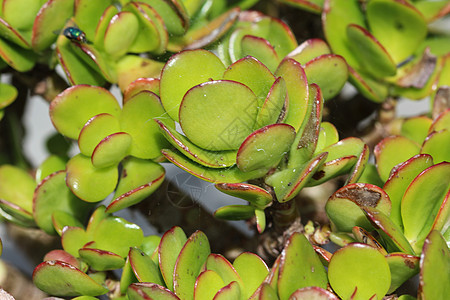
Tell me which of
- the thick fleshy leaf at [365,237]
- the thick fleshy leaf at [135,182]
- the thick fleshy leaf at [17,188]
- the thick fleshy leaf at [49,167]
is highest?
the thick fleshy leaf at [365,237]

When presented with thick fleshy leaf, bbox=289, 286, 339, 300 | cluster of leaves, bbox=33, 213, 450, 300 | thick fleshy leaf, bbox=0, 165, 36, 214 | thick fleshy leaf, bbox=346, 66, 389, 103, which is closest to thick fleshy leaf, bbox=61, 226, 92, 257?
cluster of leaves, bbox=33, 213, 450, 300

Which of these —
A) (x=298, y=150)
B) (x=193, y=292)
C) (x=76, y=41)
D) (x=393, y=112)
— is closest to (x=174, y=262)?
(x=193, y=292)

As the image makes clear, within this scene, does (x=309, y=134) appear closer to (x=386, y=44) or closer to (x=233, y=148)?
(x=233, y=148)

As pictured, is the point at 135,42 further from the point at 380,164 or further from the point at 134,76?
the point at 380,164

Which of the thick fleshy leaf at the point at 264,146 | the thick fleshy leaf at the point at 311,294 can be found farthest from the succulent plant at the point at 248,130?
the thick fleshy leaf at the point at 311,294

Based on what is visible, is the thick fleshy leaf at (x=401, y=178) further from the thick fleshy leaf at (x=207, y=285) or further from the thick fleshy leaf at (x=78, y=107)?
the thick fleshy leaf at (x=78, y=107)

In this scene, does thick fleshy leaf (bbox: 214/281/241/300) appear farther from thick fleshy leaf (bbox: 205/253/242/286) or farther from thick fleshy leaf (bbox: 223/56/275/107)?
thick fleshy leaf (bbox: 223/56/275/107)

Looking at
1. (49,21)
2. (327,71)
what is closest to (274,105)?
(327,71)

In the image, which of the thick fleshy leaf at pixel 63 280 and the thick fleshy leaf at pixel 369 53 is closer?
the thick fleshy leaf at pixel 63 280
